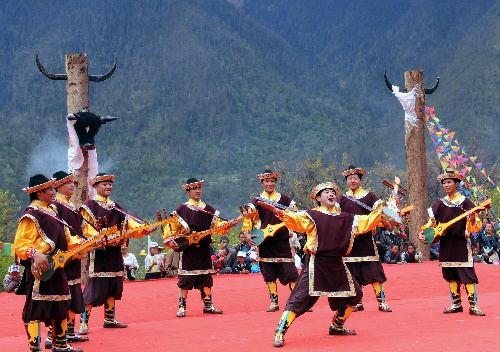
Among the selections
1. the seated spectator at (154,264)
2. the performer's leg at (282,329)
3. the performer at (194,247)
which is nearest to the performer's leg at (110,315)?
the performer at (194,247)

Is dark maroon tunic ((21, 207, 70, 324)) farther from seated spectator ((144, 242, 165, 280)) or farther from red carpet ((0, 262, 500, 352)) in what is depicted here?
seated spectator ((144, 242, 165, 280))

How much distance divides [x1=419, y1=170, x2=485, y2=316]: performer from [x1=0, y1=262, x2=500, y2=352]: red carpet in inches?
18.3

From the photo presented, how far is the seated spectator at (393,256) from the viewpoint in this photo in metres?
21.4

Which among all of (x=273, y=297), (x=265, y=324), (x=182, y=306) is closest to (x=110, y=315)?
(x=182, y=306)

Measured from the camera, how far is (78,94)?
15703mm

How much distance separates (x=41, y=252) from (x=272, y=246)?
490cm

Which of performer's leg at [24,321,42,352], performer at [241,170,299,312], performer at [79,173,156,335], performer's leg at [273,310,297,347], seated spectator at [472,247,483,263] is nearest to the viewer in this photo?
performer's leg at [24,321,42,352]

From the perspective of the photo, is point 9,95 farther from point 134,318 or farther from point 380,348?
point 380,348

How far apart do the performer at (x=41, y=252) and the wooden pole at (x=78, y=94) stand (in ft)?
22.0

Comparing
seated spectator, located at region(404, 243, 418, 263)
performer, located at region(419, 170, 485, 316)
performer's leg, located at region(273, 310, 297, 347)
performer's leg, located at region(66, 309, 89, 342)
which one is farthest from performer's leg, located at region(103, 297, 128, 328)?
seated spectator, located at region(404, 243, 418, 263)

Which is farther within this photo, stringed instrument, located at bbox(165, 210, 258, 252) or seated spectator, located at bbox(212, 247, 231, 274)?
seated spectator, located at bbox(212, 247, 231, 274)

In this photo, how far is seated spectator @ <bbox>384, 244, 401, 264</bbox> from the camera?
21375 mm

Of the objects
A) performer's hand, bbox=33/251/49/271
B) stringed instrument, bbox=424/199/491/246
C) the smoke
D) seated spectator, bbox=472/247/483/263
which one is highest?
the smoke

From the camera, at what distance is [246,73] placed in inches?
2675
